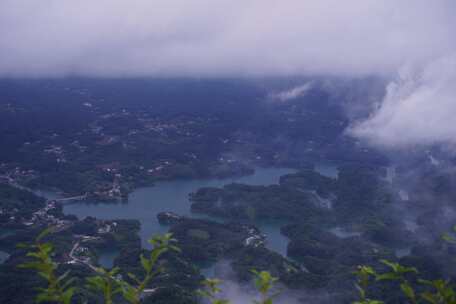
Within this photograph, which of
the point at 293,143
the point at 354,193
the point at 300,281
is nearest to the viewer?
the point at 300,281

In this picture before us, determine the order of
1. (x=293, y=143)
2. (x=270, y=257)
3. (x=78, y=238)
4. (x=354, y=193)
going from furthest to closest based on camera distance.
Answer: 1. (x=293, y=143)
2. (x=354, y=193)
3. (x=78, y=238)
4. (x=270, y=257)

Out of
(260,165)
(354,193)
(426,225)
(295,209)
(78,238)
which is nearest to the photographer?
(78,238)

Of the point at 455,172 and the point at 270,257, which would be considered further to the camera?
the point at 455,172

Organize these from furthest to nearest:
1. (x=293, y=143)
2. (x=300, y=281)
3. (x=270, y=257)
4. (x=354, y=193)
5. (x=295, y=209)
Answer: (x=293, y=143), (x=354, y=193), (x=295, y=209), (x=270, y=257), (x=300, y=281)

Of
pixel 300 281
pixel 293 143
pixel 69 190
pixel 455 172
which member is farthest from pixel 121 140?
pixel 300 281

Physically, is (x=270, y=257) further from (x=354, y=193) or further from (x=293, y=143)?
(x=293, y=143)

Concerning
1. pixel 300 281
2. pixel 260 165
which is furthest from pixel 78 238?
pixel 260 165

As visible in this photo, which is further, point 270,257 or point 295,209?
point 295,209

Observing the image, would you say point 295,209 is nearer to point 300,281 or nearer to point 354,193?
point 354,193
